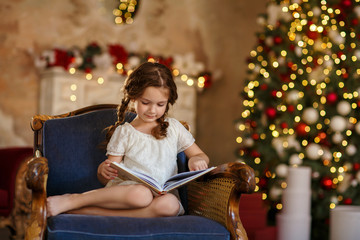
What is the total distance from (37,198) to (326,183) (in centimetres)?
271

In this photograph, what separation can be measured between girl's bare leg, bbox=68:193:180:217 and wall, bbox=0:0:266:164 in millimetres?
3796

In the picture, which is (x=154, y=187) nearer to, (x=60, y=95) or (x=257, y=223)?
(x=257, y=223)

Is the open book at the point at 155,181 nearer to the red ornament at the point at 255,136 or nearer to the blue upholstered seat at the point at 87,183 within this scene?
the blue upholstered seat at the point at 87,183

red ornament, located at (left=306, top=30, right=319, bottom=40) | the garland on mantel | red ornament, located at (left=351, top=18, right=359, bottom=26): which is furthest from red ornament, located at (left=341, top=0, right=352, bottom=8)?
the garland on mantel

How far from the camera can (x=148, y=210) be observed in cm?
226

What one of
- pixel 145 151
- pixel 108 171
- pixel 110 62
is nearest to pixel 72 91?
pixel 110 62

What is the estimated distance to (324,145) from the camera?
4.29 m

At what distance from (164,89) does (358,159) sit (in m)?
2.33

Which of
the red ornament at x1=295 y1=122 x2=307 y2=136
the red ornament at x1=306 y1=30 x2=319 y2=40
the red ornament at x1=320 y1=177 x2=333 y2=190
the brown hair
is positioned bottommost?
the red ornament at x1=320 y1=177 x2=333 y2=190

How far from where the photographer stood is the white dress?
8.18 ft

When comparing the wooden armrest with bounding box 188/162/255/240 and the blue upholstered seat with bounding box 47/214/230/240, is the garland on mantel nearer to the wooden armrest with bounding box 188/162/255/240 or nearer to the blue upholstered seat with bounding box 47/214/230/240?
the wooden armrest with bounding box 188/162/255/240

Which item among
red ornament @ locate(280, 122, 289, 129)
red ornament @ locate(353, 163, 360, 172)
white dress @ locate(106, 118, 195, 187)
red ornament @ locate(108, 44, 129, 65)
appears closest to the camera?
white dress @ locate(106, 118, 195, 187)

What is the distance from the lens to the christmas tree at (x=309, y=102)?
4.20 metres

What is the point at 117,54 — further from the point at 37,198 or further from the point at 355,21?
the point at 37,198
